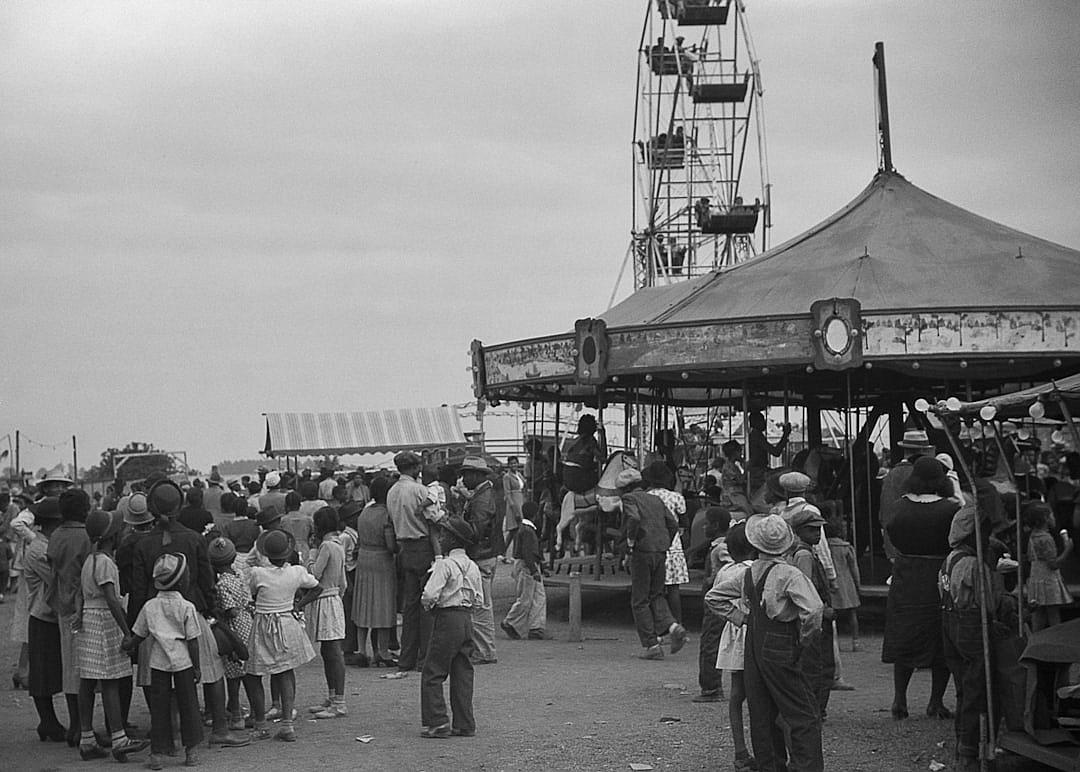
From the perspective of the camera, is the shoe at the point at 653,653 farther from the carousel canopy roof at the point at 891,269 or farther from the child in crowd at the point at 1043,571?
the carousel canopy roof at the point at 891,269

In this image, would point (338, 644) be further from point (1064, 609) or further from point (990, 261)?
point (990, 261)

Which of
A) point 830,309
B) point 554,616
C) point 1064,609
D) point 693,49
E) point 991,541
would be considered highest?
point 693,49

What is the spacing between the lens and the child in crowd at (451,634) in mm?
8273

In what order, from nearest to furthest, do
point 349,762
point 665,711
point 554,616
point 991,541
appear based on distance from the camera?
1. point 991,541
2. point 349,762
3. point 665,711
4. point 554,616

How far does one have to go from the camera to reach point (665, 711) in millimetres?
9352

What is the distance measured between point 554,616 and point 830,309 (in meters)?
5.20

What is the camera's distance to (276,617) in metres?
8.35

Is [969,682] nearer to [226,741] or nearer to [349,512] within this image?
[226,741]

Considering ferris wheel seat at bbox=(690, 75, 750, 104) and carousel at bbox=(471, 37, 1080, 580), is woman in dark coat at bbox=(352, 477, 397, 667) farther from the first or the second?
ferris wheel seat at bbox=(690, 75, 750, 104)

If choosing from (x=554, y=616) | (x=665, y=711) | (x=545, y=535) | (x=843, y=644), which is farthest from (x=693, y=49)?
(x=665, y=711)

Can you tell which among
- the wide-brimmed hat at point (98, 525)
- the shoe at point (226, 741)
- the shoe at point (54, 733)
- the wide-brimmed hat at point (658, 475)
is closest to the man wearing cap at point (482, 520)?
the wide-brimmed hat at point (658, 475)

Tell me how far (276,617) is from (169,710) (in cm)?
87

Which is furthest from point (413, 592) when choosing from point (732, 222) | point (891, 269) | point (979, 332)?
point (732, 222)

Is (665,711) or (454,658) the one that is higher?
(454,658)
